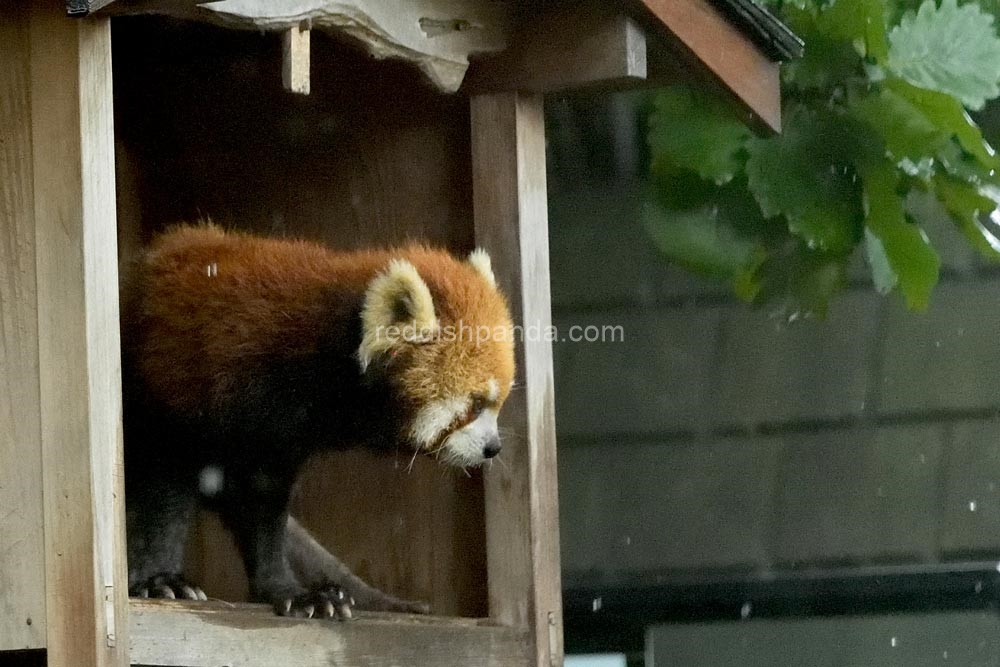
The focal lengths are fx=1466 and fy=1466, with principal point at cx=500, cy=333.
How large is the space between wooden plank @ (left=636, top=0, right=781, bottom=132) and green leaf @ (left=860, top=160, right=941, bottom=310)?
11.3 inches

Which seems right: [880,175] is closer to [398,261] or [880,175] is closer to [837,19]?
[837,19]

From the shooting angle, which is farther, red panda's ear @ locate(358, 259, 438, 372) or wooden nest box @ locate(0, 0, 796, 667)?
red panda's ear @ locate(358, 259, 438, 372)

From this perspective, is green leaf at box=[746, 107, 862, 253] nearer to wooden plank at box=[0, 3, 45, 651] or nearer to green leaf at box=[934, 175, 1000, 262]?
green leaf at box=[934, 175, 1000, 262]

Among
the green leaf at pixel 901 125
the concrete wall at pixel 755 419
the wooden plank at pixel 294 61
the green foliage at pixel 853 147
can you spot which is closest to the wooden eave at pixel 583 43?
the wooden plank at pixel 294 61

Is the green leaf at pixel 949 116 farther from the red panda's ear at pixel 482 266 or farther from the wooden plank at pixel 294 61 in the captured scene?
the wooden plank at pixel 294 61

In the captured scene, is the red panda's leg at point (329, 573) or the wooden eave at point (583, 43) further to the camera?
the red panda's leg at point (329, 573)

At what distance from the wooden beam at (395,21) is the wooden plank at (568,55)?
1.8 inches

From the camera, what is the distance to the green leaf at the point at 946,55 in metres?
2.92

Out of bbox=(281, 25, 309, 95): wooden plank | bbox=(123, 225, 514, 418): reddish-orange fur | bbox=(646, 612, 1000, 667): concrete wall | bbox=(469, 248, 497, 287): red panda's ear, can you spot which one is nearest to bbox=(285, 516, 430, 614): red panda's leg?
bbox=(123, 225, 514, 418): reddish-orange fur

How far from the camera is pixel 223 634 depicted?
210 centimetres

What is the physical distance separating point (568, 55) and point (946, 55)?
2.77 feet

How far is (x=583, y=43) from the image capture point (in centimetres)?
256

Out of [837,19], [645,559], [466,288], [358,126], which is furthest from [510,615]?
[645,559]

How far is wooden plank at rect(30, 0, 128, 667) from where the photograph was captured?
1.78m
